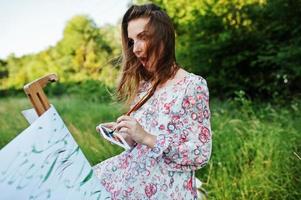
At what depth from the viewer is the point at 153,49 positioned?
1821 mm

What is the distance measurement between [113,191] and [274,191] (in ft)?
6.23

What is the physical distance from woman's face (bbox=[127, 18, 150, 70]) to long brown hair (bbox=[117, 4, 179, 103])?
0.05 ft

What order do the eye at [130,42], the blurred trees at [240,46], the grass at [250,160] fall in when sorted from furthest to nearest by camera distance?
the blurred trees at [240,46] < the grass at [250,160] < the eye at [130,42]

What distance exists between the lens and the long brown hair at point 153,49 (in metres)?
1.83

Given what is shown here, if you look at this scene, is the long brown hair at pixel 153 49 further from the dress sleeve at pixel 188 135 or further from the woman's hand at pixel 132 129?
the woman's hand at pixel 132 129

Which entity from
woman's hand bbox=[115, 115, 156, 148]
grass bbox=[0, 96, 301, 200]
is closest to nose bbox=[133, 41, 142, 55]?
woman's hand bbox=[115, 115, 156, 148]

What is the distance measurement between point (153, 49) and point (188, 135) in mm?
341

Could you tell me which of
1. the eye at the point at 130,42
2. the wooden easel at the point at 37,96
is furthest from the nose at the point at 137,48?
the wooden easel at the point at 37,96

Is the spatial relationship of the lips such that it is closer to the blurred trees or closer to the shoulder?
the shoulder

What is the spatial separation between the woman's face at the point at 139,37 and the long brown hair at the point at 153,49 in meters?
0.01

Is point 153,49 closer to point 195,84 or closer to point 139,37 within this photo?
point 139,37

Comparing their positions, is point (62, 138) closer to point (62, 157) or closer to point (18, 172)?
point (62, 157)

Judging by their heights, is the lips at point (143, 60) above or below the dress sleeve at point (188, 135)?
above

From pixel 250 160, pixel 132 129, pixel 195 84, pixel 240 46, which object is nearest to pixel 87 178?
pixel 132 129
